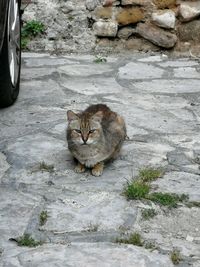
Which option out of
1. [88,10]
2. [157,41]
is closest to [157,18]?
[157,41]

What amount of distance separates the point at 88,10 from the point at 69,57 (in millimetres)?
736

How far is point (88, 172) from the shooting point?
4117mm

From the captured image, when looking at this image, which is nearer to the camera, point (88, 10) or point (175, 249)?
point (175, 249)

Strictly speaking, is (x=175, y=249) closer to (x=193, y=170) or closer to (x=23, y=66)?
(x=193, y=170)

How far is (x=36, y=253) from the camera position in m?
3.06

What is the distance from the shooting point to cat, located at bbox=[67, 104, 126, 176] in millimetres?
3969

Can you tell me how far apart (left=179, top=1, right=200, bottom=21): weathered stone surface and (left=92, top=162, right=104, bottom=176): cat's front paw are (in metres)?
4.12

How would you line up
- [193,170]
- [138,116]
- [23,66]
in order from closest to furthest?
[193,170] < [138,116] < [23,66]

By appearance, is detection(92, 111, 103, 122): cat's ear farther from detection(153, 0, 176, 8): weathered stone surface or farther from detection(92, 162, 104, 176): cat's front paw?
detection(153, 0, 176, 8): weathered stone surface

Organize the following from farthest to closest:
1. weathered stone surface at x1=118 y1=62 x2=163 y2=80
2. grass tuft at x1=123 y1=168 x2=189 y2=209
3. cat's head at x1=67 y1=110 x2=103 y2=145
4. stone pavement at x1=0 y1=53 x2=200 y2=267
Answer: weathered stone surface at x1=118 y1=62 x2=163 y2=80
cat's head at x1=67 y1=110 x2=103 y2=145
grass tuft at x1=123 y1=168 x2=189 y2=209
stone pavement at x1=0 y1=53 x2=200 y2=267

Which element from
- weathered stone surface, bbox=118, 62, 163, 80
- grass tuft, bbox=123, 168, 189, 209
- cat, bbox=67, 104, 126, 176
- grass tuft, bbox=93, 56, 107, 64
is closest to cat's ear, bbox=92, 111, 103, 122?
cat, bbox=67, 104, 126, 176

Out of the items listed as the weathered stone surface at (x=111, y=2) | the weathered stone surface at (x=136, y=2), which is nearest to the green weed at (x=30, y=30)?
the weathered stone surface at (x=111, y=2)

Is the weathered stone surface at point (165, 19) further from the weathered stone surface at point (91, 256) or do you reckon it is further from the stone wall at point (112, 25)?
the weathered stone surface at point (91, 256)

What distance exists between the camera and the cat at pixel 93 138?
3.97 metres
